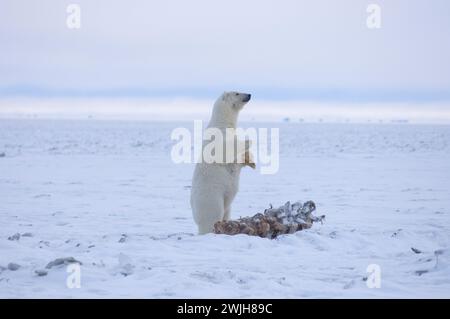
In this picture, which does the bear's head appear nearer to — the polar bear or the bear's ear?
the polar bear

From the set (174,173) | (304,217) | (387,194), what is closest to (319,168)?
(174,173)

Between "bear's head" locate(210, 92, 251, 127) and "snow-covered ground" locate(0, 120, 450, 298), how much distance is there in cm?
157

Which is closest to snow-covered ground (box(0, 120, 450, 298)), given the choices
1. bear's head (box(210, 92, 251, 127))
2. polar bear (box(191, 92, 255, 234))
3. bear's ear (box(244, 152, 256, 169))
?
polar bear (box(191, 92, 255, 234))

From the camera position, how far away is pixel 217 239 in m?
7.11

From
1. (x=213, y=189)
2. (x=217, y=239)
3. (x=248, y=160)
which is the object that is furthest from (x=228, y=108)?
(x=217, y=239)

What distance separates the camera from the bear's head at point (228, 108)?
8.92 m

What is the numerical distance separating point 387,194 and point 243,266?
8.19 meters

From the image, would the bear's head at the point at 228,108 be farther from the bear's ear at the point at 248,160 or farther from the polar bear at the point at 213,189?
the bear's ear at the point at 248,160

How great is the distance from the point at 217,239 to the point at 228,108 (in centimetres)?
250

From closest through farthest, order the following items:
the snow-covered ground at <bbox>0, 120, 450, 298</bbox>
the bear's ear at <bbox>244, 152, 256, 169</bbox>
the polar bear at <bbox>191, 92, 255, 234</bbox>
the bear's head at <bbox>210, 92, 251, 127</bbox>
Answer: the snow-covered ground at <bbox>0, 120, 450, 298</bbox> → the polar bear at <bbox>191, 92, 255, 234</bbox> → the bear's ear at <bbox>244, 152, 256, 169</bbox> → the bear's head at <bbox>210, 92, 251, 127</bbox>

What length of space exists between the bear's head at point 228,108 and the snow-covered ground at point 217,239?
1570 millimetres

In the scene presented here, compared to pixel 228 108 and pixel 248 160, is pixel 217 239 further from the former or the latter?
pixel 228 108

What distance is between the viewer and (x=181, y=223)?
9.71m

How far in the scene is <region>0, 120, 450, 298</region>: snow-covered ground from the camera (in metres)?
5.29
